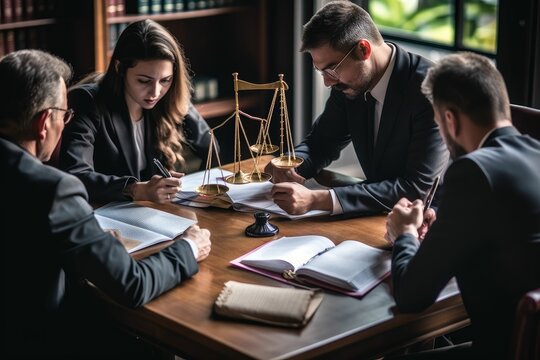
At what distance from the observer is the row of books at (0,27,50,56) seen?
4180 mm

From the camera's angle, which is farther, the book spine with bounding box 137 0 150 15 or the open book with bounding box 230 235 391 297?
the book spine with bounding box 137 0 150 15

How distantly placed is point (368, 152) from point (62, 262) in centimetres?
131

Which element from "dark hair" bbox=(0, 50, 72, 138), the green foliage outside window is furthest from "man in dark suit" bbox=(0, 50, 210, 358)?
the green foliage outside window

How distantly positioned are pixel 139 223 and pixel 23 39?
6.74ft

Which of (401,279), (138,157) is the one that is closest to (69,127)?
(138,157)

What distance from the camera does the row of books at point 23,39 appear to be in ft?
13.7

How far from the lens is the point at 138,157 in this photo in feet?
10.2

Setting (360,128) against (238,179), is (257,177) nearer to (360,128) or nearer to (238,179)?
(238,179)

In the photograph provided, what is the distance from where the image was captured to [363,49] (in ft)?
9.15

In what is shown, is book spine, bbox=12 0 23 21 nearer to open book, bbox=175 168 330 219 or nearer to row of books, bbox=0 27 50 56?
row of books, bbox=0 27 50 56

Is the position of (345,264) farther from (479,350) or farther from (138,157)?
(138,157)

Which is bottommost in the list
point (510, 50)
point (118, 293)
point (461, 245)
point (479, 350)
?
point (479, 350)

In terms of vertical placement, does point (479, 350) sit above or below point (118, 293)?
below

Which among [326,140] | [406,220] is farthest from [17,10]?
[406,220]
